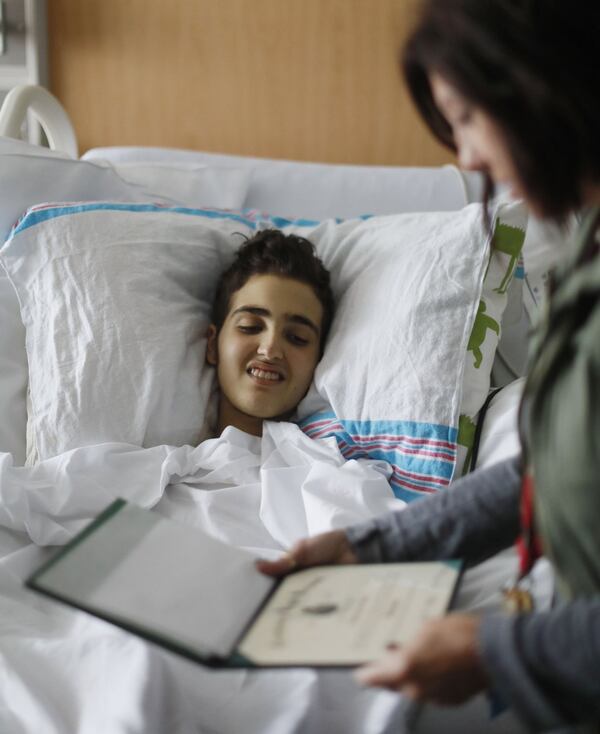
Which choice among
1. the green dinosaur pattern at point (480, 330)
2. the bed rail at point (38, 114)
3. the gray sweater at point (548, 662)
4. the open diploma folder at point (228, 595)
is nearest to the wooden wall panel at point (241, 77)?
the bed rail at point (38, 114)

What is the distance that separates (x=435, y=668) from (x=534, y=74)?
0.46 metres

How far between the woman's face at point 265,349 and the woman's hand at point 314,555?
0.53 meters

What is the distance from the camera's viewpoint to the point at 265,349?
1.40 meters

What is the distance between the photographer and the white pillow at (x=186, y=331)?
1264mm

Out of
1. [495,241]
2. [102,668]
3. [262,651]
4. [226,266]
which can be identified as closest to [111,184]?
[226,266]

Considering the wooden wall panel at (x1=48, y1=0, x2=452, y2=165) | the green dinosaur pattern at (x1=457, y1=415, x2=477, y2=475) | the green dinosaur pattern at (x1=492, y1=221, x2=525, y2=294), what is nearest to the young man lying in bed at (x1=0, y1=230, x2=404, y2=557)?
the green dinosaur pattern at (x1=457, y1=415, x2=477, y2=475)

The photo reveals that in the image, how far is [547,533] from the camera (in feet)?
2.23

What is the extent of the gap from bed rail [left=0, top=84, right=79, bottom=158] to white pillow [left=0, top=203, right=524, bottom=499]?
1.21ft

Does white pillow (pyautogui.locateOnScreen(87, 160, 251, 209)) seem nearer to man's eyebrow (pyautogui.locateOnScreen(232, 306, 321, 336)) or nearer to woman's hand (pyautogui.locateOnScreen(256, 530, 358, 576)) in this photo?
man's eyebrow (pyautogui.locateOnScreen(232, 306, 321, 336))

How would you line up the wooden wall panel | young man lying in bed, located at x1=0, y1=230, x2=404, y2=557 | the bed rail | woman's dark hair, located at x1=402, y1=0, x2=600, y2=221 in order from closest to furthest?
1. woman's dark hair, located at x1=402, y1=0, x2=600, y2=221
2. young man lying in bed, located at x1=0, y1=230, x2=404, y2=557
3. the bed rail
4. the wooden wall panel

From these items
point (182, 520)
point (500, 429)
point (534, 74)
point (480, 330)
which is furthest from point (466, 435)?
point (534, 74)

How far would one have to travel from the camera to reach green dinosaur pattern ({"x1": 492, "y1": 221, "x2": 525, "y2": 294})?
134 cm

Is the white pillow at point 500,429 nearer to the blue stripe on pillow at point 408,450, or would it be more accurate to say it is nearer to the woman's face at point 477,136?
the blue stripe on pillow at point 408,450

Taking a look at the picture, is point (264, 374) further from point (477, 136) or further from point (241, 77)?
point (241, 77)
